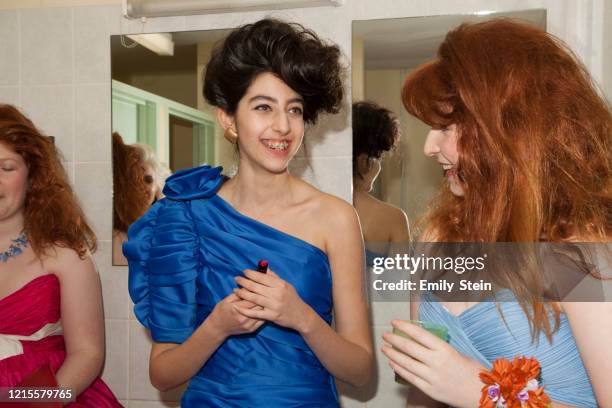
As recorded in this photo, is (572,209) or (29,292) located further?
(29,292)

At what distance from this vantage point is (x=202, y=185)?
126 centimetres

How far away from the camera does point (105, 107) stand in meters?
1.63

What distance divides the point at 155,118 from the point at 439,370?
3.40 feet

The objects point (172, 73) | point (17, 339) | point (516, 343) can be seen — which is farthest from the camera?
point (172, 73)

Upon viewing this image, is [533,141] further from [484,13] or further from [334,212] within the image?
[484,13]

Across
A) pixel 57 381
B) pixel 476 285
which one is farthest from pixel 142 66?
pixel 476 285

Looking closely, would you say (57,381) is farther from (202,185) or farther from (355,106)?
(355,106)

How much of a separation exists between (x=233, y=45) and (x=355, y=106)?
0.40 meters

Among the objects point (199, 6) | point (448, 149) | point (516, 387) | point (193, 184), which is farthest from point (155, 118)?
point (516, 387)

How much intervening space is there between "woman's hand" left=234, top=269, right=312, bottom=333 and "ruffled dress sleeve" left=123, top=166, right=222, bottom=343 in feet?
0.64

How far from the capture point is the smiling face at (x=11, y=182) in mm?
1432

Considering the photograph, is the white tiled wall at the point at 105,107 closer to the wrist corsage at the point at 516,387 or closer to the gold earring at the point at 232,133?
the gold earring at the point at 232,133

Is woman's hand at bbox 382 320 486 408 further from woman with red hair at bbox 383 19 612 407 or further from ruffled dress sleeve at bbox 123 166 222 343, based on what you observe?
ruffled dress sleeve at bbox 123 166 222 343

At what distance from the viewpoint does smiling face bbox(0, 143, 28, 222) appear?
1.43 m
